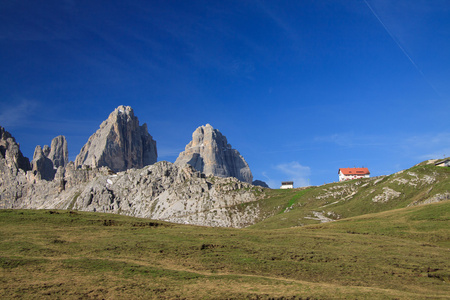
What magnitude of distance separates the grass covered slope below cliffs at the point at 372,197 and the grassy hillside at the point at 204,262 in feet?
156

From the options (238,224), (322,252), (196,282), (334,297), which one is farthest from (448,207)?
(238,224)

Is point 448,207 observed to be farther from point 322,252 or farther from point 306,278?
point 306,278

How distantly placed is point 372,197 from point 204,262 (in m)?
108

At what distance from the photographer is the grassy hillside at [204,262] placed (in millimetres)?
31484

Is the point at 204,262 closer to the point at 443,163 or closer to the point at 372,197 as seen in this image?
the point at 372,197

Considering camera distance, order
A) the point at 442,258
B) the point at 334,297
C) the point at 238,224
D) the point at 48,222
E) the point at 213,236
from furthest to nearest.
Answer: the point at 238,224 → the point at 48,222 → the point at 213,236 → the point at 442,258 → the point at 334,297

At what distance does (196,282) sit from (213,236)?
83.8 ft

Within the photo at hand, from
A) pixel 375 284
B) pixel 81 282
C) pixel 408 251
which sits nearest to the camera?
pixel 81 282

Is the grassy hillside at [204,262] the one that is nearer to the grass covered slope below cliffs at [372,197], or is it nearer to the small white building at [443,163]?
the grass covered slope below cliffs at [372,197]

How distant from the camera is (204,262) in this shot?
43625mm

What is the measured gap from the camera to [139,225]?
67.9 m

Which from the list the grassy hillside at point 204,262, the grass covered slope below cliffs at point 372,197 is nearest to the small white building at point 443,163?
the grass covered slope below cliffs at point 372,197

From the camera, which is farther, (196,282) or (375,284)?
(375,284)

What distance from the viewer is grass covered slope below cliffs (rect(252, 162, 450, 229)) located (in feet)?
376
